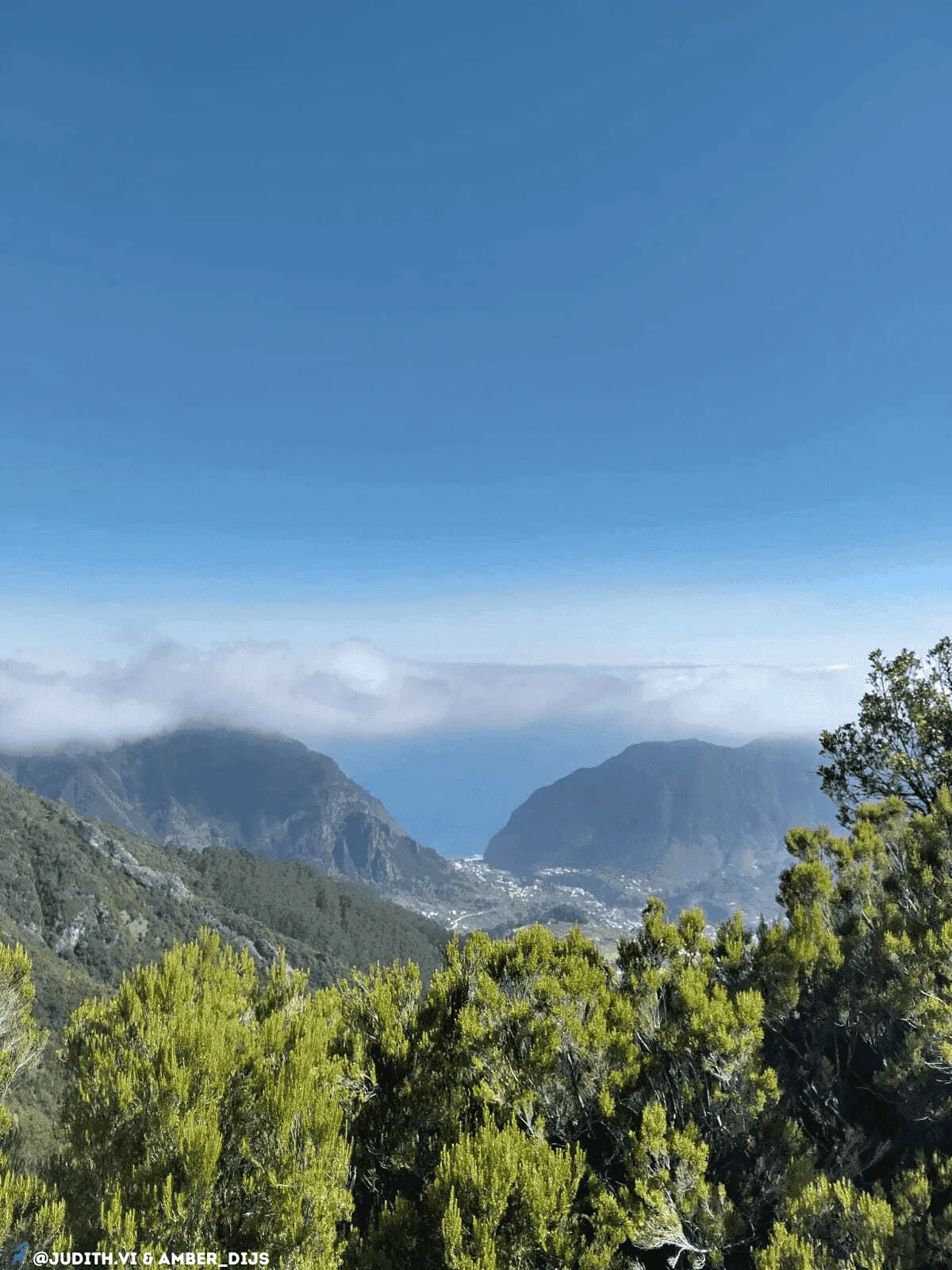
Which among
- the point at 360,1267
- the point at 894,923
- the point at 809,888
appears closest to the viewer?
the point at 360,1267

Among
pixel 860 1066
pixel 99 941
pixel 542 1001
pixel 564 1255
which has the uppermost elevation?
pixel 542 1001

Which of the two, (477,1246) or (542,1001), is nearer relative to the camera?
(477,1246)

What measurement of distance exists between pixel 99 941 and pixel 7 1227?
20313 centimetres

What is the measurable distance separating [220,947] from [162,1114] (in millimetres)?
5566

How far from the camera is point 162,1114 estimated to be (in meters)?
9.20

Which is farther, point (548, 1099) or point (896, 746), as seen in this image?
point (896, 746)

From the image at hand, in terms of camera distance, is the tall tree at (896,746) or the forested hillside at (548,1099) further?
the tall tree at (896,746)

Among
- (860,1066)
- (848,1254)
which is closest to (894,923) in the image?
(860,1066)

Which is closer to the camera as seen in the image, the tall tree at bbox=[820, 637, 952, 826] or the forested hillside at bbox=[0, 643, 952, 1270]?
the forested hillside at bbox=[0, 643, 952, 1270]

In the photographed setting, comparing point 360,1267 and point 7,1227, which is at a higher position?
point 7,1227

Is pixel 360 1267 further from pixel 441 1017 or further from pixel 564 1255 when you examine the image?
pixel 441 1017

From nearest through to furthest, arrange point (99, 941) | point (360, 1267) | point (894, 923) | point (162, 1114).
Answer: point (162, 1114)
point (360, 1267)
point (894, 923)
point (99, 941)

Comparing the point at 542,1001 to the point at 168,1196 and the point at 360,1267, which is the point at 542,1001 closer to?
the point at 360,1267

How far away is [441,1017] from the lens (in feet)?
46.4
